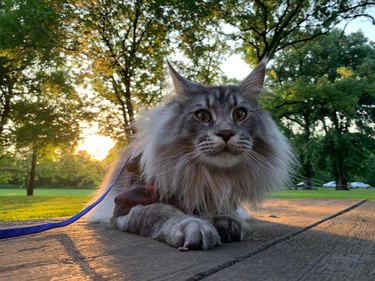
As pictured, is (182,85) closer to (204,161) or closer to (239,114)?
(239,114)

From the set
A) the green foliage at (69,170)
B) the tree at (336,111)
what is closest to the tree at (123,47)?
the tree at (336,111)

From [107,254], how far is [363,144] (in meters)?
34.3

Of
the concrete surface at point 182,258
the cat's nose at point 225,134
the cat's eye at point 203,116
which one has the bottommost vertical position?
the concrete surface at point 182,258

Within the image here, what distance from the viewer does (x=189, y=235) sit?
6.35ft

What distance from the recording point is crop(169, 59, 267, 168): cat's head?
8.27 feet

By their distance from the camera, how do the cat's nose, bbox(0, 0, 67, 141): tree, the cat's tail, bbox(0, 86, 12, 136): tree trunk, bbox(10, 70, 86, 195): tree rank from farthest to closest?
bbox(0, 86, 12, 136): tree trunk < bbox(10, 70, 86, 195): tree < bbox(0, 0, 67, 141): tree < the cat's tail < the cat's nose

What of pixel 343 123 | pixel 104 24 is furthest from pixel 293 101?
pixel 343 123

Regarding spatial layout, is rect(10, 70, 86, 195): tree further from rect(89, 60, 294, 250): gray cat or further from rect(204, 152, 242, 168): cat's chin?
rect(204, 152, 242, 168): cat's chin

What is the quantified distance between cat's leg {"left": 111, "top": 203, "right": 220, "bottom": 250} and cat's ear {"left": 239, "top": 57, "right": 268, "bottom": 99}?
4.15 ft

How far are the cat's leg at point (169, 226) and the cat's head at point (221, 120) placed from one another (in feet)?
1.59

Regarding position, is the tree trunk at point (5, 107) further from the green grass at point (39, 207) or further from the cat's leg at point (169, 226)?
the cat's leg at point (169, 226)

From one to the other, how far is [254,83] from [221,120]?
0.76m

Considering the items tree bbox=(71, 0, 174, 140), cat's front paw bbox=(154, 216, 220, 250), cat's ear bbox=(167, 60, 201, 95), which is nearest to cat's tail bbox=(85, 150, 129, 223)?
cat's ear bbox=(167, 60, 201, 95)

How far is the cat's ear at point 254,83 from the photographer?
10.4 ft
